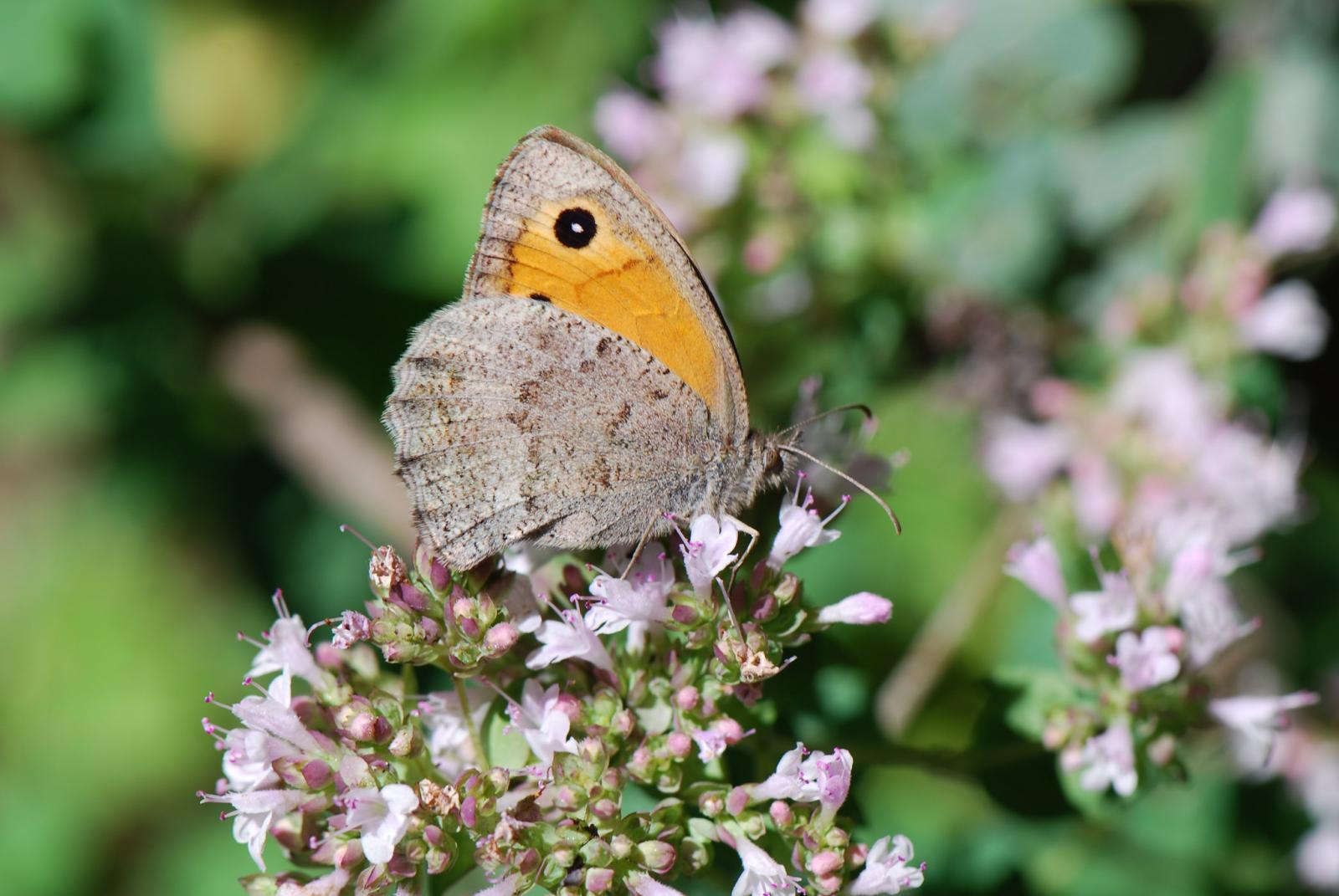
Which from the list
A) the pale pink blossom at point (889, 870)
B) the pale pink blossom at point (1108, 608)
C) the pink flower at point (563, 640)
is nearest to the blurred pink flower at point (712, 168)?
the pale pink blossom at point (1108, 608)

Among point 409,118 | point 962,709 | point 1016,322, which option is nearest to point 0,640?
point 409,118

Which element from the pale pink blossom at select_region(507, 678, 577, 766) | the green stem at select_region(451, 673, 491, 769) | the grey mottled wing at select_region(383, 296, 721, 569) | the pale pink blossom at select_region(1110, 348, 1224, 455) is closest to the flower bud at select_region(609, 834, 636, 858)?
the pale pink blossom at select_region(507, 678, 577, 766)

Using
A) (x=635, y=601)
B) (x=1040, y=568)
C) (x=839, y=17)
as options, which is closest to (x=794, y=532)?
(x=635, y=601)

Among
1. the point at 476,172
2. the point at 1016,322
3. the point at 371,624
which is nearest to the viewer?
the point at 371,624

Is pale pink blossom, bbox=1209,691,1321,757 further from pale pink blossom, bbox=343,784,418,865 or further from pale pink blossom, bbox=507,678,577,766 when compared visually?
pale pink blossom, bbox=343,784,418,865

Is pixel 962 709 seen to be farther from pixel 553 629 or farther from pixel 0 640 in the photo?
pixel 0 640

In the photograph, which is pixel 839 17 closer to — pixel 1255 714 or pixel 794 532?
pixel 794 532

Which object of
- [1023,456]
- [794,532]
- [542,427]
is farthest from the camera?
[1023,456]
